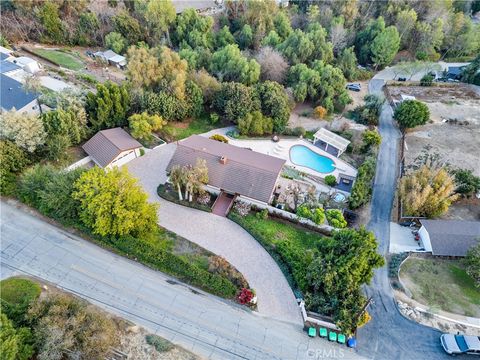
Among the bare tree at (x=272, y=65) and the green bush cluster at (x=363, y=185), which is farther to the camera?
the bare tree at (x=272, y=65)

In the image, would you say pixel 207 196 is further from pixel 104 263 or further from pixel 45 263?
pixel 45 263

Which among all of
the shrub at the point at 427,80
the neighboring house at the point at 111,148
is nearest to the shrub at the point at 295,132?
the neighboring house at the point at 111,148

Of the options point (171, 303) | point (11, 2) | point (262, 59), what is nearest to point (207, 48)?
point (262, 59)

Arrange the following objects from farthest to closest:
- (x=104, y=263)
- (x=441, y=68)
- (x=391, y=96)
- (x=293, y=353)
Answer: (x=441, y=68) → (x=391, y=96) → (x=104, y=263) → (x=293, y=353)

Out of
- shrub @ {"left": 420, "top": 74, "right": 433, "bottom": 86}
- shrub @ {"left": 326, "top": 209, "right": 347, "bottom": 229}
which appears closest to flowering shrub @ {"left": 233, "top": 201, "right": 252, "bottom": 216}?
shrub @ {"left": 326, "top": 209, "right": 347, "bottom": 229}

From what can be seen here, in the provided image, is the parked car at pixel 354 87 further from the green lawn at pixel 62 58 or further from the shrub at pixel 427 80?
the green lawn at pixel 62 58

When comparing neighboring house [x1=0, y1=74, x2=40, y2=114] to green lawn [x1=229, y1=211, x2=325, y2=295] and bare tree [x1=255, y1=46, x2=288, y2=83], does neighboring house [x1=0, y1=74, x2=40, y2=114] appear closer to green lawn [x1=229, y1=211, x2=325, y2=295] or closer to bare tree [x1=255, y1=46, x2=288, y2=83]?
green lawn [x1=229, y1=211, x2=325, y2=295]

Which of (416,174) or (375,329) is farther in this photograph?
(416,174)
